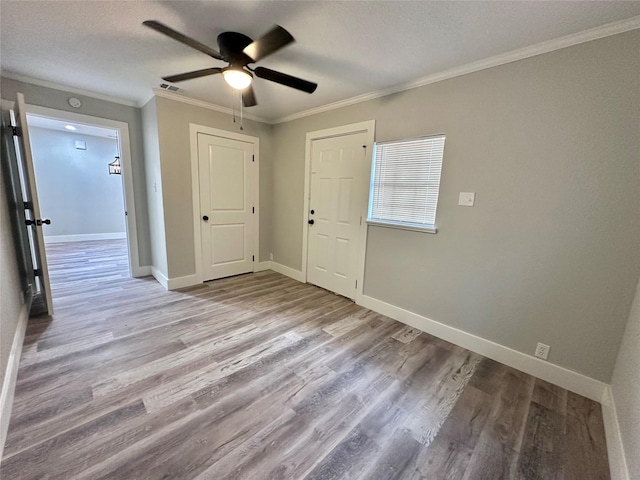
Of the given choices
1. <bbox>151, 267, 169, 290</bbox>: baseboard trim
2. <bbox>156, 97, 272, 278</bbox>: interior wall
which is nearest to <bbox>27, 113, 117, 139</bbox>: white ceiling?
<bbox>156, 97, 272, 278</bbox>: interior wall

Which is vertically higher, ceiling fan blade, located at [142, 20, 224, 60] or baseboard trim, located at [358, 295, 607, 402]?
ceiling fan blade, located at [142, 20, 224, 60]

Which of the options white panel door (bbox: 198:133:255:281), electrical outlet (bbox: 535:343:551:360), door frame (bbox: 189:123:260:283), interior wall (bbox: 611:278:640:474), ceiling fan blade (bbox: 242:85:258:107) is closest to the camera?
interior wall (bbox: 611:278:640:474)

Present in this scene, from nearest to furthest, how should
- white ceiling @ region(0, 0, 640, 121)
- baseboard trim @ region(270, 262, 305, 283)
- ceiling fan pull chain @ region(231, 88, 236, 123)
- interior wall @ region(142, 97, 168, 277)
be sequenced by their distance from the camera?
white ceiling @ region(0, 0, 640, 121) → ceiling fan pull chain @ region(231, 88, 236, 123) → interior wall @ region(142, 97, 168, 277) → baseboard trim @ region(270, 262, 305, 283)

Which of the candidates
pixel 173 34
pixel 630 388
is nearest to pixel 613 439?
pixel 630 388

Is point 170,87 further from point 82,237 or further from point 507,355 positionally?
point 82,237

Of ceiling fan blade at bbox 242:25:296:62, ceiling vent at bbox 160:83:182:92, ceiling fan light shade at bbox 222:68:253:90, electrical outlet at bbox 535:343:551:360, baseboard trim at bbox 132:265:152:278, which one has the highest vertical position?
ceiling vent at bbox 160:83:182:92

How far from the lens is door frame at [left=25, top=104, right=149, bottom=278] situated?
9.78 ft

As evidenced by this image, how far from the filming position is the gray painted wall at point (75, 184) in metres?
5.58

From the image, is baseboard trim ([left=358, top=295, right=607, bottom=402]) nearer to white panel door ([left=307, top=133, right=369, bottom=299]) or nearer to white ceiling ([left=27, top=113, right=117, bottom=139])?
white panel door ([left=307, top=133, right=369, bottom=299])

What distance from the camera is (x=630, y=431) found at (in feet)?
4.21

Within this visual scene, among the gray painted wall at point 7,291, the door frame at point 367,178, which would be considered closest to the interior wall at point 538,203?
the door frame at point 367,178

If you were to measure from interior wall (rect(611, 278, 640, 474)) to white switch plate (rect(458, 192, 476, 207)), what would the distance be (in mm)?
1099

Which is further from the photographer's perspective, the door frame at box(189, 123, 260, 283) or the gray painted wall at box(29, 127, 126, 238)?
the gray painted wall at box(29, 127, 126, 238)

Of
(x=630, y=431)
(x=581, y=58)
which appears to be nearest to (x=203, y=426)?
(x=630, y=431)
